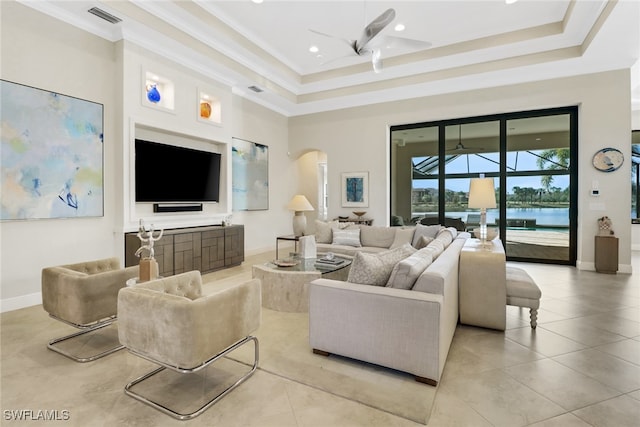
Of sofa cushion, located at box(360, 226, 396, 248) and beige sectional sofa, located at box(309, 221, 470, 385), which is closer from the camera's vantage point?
beige sectional sofa, located at box(309, 221, 470, 385)

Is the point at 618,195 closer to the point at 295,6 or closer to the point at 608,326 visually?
the point at 608,326

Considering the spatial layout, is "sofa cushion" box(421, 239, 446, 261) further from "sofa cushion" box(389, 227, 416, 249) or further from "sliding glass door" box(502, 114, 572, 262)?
"sliding glass door" box(502, 114, 572, 262)

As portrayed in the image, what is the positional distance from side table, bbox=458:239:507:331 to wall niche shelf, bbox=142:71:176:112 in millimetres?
4737

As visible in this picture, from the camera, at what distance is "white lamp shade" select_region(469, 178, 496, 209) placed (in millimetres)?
3592

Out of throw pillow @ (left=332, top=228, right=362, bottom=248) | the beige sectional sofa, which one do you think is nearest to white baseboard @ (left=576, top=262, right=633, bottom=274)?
throw pillow @ (left=332, top=228, right=362, bottom=248)

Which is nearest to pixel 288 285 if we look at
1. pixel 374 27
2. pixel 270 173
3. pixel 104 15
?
pixel 374 27

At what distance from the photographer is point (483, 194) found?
3615 mm

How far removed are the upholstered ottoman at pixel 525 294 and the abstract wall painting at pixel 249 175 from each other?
5.28 m

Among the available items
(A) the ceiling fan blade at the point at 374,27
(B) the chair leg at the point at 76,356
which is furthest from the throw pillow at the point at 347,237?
(B) the chair leg at the point at 76,356

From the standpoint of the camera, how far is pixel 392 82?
6.66m

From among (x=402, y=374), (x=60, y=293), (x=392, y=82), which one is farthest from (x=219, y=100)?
(x=402, y=374)

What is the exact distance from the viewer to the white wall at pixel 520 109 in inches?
216

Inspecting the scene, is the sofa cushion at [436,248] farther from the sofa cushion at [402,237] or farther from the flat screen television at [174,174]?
the flat screen television at [174,174]

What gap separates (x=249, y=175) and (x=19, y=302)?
173 inches
